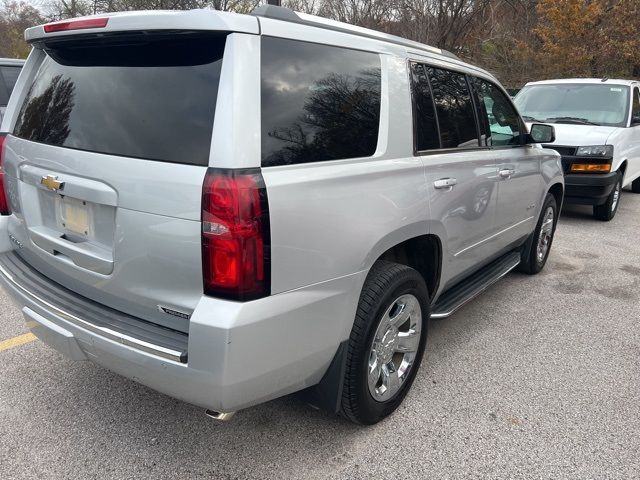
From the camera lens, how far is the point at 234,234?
1.85m

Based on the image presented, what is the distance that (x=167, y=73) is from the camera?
6.72 feet

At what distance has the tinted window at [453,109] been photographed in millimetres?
3094

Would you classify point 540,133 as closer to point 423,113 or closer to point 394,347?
point 423,113

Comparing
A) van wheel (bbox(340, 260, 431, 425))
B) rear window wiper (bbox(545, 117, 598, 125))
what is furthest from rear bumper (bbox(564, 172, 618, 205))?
van wheel (bbox(340, 260, 431, 425))

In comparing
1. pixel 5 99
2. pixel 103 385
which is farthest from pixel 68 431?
pixel 5 99

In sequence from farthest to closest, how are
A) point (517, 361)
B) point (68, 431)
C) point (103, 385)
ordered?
point (517, 361), point (103, 385), point (68, 431)

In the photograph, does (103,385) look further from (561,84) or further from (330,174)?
(561,84)

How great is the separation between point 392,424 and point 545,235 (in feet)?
10.6

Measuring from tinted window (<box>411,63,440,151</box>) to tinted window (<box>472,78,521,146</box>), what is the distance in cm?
83

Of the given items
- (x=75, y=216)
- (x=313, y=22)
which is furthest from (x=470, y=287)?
(x=75, y=216)

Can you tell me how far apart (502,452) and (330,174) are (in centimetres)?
160

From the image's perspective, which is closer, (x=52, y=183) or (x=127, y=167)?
(x=127, y=167)

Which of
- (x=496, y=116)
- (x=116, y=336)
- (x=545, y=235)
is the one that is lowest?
(x=545, y=235)

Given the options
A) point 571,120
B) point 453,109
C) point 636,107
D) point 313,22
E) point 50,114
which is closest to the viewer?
point 313,22
